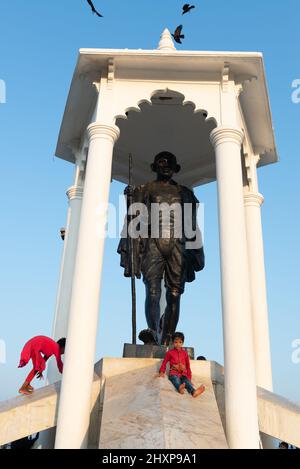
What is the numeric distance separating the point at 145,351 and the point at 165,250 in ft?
7.39

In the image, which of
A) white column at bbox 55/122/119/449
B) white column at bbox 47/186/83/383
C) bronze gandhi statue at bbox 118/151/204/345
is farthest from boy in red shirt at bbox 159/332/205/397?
white column at bbox 47/186/83/383

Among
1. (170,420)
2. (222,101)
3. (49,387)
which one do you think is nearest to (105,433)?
(170,420)

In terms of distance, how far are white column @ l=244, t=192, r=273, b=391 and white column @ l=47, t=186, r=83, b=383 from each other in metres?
4.02

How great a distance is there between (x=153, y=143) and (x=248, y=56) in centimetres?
444

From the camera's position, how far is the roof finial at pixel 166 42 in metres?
10.5

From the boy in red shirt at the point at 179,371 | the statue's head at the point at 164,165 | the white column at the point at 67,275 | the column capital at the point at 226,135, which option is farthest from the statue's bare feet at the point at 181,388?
the statue's head at the point at 164,165

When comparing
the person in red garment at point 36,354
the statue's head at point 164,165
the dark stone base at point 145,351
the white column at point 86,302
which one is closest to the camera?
the white column at point 86,302

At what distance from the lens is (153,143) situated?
12.3 metres

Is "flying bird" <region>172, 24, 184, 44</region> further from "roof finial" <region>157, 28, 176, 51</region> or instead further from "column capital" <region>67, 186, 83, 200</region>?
"column capital" <region>67, 186, 83, 200</region>

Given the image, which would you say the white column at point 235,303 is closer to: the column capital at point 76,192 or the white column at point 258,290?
the white column at point 258,290

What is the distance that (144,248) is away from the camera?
933 centimetres

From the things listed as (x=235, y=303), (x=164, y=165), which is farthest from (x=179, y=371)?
(x=164, y=165)

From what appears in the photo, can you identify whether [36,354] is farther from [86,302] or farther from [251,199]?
[251,199]

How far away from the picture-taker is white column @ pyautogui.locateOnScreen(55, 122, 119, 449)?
6.34 metres
